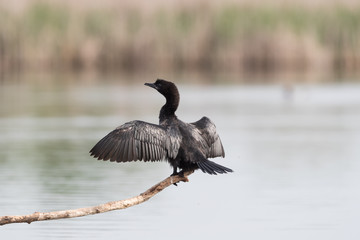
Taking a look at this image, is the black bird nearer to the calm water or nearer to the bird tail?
the bird tail

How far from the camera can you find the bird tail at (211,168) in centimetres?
754

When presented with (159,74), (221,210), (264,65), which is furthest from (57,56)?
(221,210)

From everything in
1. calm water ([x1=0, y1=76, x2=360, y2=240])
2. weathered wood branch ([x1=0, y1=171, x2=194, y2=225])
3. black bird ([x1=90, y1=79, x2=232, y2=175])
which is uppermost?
black bird ([x1=90, y1=79, x2=232, y2=175])

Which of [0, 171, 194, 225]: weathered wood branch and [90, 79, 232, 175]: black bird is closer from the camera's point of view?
[0, 171, 194, 225]: weathered wood branch

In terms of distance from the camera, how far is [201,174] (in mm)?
12320

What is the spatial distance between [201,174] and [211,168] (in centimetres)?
474

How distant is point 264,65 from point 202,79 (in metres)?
3.38

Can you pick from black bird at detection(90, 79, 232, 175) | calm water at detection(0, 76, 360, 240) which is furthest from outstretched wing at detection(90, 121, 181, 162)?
calm water at detection(0, 76, 360, 240)

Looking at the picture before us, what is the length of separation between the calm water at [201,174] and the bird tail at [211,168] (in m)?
0.93

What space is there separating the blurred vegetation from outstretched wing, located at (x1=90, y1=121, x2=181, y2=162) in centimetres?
2352

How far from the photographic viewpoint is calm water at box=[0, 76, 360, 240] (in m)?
8.84

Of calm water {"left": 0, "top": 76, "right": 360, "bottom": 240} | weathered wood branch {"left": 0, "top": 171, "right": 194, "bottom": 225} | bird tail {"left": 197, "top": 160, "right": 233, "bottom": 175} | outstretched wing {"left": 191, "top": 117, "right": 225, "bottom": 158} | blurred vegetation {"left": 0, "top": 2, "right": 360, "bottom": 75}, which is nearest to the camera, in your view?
weathered wood branch {"left": 0, "top": 171, "right": 194, "bottom": 225}

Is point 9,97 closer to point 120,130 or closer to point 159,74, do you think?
point 159,74

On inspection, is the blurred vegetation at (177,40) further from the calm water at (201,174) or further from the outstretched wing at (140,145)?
the outstretched wing at (140,145)
